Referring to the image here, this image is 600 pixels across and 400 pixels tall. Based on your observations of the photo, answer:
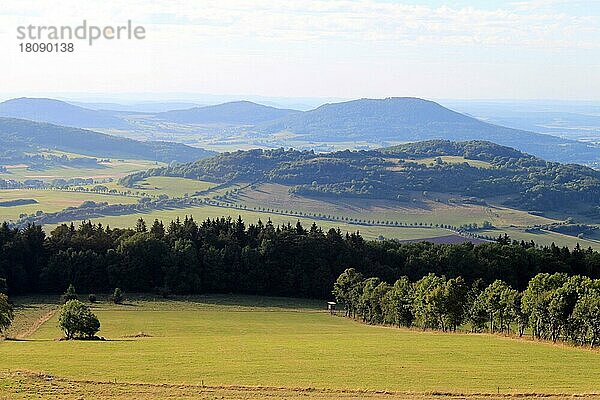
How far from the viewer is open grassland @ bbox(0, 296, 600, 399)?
38.5m

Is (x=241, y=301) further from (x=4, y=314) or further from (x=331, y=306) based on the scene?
(x=4, y=314)

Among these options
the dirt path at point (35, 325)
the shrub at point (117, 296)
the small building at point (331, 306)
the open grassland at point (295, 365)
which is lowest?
the small building at point (331, 306)

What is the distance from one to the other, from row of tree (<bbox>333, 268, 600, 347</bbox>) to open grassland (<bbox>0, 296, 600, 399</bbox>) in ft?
18.2

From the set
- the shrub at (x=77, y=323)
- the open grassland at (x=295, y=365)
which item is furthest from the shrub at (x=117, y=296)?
the shrub at (x=77, y=323)

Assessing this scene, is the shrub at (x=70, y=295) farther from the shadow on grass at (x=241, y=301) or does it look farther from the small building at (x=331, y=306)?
the small building at (x=331, y=306)

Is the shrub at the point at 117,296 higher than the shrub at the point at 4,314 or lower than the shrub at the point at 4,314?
lower

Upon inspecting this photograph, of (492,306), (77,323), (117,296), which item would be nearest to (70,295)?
(117,296)

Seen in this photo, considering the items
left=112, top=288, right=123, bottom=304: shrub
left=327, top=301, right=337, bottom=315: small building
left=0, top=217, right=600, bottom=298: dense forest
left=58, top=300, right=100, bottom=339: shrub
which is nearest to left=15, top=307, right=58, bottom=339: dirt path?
left=58, top=300, right=100, bottom=339: shrub

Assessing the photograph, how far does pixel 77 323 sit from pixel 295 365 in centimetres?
2316

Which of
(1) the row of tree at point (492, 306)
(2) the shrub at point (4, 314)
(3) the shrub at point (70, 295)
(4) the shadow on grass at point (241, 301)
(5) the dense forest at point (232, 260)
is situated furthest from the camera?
(5) the dense forest at point (232, 260)

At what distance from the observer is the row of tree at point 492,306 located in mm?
61594

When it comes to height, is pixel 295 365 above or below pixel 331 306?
above

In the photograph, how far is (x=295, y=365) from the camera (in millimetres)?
45094

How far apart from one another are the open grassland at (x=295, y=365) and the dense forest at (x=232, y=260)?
2902 centimetres
